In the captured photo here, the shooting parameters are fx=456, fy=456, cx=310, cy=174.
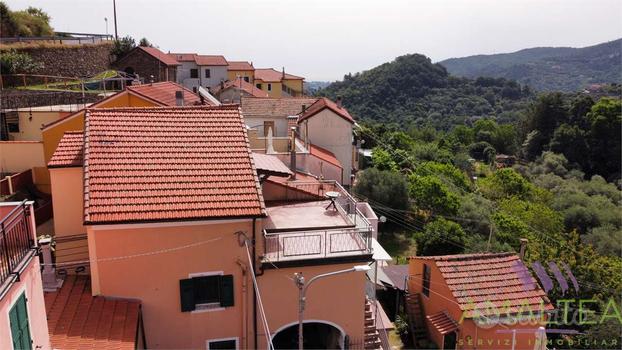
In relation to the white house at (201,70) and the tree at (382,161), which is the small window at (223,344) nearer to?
the tree at (382,161)

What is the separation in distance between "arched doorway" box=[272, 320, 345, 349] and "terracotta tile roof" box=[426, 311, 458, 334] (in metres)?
6.20

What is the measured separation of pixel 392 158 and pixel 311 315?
39136 millimetres

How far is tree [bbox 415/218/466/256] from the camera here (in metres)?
28.8

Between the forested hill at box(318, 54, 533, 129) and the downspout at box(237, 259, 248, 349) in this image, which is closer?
the downspout at box(237, 259, 248, 349)

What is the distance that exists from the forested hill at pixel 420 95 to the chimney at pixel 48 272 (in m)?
117

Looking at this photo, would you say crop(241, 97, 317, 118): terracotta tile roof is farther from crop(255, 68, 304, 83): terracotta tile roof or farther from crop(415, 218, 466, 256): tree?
crop(255, 68, 304, 83): terracotta tile roof

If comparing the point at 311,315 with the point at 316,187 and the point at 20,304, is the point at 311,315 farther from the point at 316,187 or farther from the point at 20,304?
the point at 20,304

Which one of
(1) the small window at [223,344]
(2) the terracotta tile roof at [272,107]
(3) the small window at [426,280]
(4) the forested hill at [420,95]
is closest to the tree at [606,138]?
(2) the terracotta tile roof at [272,107]

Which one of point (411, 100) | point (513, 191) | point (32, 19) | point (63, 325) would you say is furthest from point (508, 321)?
point (411, 100)

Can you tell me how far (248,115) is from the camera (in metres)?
35.4

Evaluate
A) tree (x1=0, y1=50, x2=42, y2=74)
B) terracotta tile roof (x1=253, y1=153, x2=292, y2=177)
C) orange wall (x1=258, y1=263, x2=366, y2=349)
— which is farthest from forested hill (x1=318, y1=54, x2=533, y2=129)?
orange wall (x1=258, y1=263, x2=366, y2=349)

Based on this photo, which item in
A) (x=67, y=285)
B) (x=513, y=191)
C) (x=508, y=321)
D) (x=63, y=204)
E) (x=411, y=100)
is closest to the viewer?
(x=67, y=285)

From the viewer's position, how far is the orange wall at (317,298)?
39.5 ft

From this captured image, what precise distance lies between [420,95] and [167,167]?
15012 centimetres
